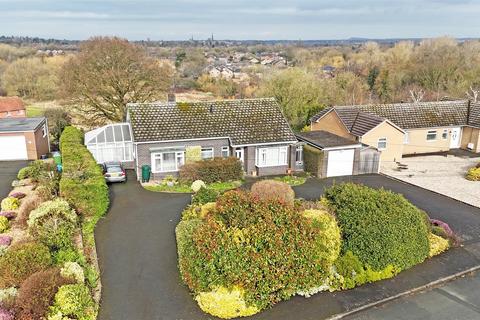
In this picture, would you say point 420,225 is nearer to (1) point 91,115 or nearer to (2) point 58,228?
(2) point 58,228

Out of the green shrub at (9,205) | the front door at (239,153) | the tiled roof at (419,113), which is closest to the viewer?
the green shrub at (9,205)

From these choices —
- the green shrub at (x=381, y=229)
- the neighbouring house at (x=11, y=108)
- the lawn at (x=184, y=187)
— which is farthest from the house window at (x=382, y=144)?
the neighbouring house at (x=11, y=108)

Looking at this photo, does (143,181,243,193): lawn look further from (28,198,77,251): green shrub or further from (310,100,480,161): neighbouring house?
(310,100,480,161): neighbouring house

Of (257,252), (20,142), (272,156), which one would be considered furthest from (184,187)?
(20,142)

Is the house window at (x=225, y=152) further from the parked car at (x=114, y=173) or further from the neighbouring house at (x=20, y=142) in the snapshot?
the neighbouring house at (x=20, y=142)

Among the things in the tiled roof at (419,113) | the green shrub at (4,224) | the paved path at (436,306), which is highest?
the tiled roof at (419,113)
